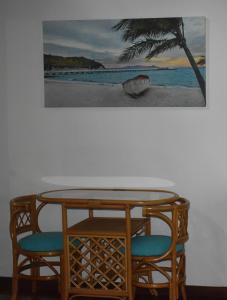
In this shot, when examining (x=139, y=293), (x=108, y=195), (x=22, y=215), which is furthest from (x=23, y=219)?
(x=139, y=293)

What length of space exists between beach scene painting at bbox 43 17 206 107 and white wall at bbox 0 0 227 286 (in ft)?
0.19

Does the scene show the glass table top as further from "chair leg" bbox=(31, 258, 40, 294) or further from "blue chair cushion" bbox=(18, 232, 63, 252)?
"chair leg" bbox=(31, 258, 40, 294)

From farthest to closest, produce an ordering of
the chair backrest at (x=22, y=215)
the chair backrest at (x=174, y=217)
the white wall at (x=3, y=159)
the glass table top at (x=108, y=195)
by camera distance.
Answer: the white wall at (x=3, y=159) < the chair backrest at (x=22, y=215) < the glass table top at (x=108, y=195) < the chair backrest at (x=174, y=217)

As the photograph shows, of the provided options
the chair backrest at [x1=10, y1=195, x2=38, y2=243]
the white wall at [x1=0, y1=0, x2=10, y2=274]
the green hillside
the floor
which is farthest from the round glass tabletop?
the green hillside

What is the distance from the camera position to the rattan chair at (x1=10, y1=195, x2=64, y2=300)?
3.90 m

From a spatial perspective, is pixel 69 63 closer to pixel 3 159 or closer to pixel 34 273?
pixel 3 159

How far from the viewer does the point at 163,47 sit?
421 centimetres

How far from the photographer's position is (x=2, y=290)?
4.52 meters

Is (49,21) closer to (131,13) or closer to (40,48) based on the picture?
(40,48)

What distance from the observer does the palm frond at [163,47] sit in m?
4.20

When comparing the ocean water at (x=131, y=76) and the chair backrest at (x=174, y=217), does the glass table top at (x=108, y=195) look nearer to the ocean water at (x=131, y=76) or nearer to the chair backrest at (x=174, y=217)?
the chair backrest at (x=174, y=217)

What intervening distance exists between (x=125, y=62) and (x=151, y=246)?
1.34 metres

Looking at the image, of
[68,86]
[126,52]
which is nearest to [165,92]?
[126,52]

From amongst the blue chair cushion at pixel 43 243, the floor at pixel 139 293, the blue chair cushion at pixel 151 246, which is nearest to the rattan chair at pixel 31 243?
the blue chair cushion at pixel 43 243
